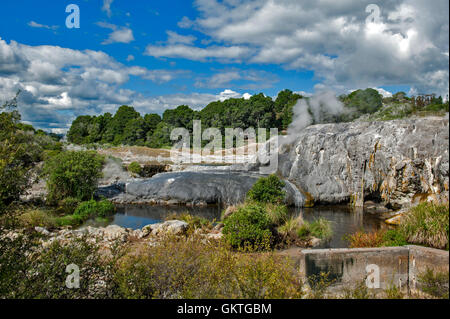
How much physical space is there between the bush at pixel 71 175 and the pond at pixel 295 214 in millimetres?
Result: 2494

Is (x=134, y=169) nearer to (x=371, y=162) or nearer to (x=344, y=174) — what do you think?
(x=344, y=174)

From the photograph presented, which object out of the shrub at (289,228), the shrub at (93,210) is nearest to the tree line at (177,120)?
the shrub at (93,210)

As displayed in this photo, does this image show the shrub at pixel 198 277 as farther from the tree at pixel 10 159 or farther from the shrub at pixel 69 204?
the shrub at pixel 69 204

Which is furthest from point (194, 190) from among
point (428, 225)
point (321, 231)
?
point (428, 225)

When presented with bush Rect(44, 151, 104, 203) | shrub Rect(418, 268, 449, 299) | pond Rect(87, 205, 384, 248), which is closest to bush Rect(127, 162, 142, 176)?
bush Rect(44, 151, 104, 203)

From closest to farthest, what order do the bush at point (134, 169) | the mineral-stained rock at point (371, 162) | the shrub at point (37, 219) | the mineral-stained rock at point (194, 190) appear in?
the shrub at point (37, 219), the mineral-stained rock at point (371, 162), the mineral-stained rock at point (194, 190), the bush at point (134, 169)

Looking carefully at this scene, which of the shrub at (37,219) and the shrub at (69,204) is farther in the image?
the shrub at (69,204)

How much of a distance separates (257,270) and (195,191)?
55.1 ft

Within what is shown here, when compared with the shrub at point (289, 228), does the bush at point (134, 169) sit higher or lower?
higher

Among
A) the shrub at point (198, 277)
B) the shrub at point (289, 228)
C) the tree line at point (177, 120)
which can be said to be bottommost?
the shrub at point (289, 228)

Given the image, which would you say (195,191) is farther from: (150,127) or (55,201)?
(150,127)

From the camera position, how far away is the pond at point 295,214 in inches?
583

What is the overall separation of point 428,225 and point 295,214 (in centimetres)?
1014

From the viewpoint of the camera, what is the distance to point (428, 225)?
7426mm
